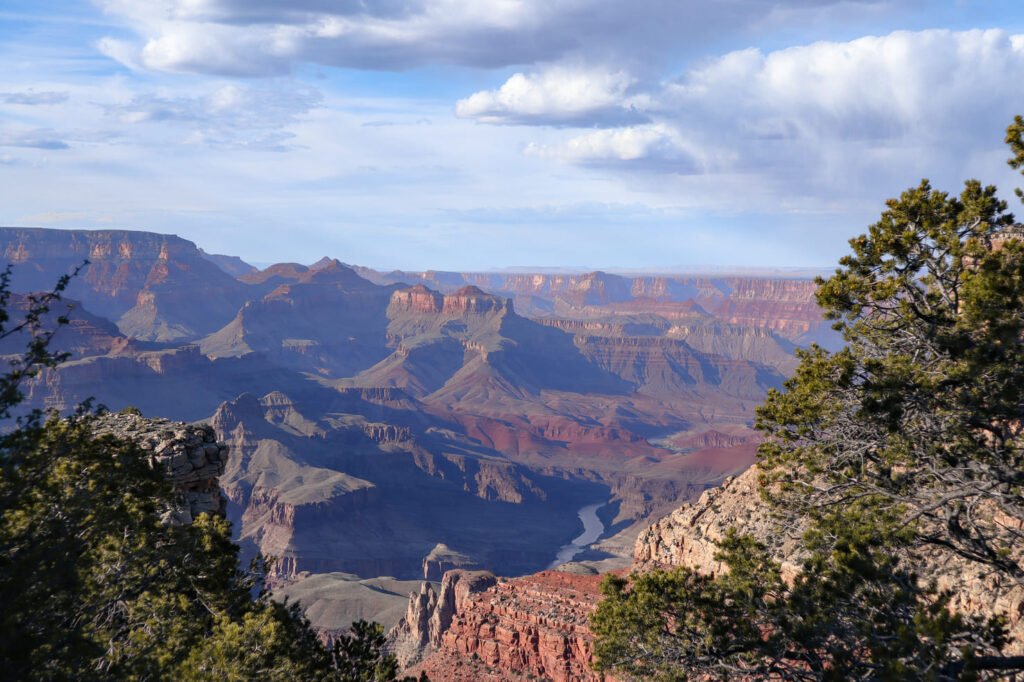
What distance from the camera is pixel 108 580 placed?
17.5m

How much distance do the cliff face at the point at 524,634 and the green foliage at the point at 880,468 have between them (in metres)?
28.9

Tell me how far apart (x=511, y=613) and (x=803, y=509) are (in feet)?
126

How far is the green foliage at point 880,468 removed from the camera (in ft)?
52.6

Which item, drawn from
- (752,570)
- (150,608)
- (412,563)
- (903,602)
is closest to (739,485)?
(752,570)

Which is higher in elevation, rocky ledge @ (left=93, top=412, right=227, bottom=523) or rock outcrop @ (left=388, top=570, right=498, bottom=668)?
rocky ledge @ (left=93, top=412, right=227, bottom=523)

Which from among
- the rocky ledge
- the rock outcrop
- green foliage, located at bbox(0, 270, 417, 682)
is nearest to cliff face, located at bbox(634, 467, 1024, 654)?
green foliage, located at bbox(0, 270, 417, 682)

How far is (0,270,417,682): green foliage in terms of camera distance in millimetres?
14398

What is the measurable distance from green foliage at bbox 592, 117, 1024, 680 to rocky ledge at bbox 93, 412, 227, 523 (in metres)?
14.8

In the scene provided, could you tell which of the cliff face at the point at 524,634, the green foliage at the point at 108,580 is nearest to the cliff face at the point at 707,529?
the cliff face at the point at 524,634

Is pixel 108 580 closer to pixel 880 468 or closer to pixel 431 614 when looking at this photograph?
pixel 880 468

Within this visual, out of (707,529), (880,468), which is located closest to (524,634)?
(707,529)

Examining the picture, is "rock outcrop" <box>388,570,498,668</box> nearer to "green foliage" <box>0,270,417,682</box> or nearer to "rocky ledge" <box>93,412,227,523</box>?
"rocky ledge" <box>93,412,227,523</box>

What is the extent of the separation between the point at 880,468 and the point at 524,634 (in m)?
38.3

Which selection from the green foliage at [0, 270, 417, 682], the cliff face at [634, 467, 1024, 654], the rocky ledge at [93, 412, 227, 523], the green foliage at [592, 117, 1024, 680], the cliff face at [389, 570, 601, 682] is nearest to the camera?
the green foliage at [0, 270, 417, 682]
